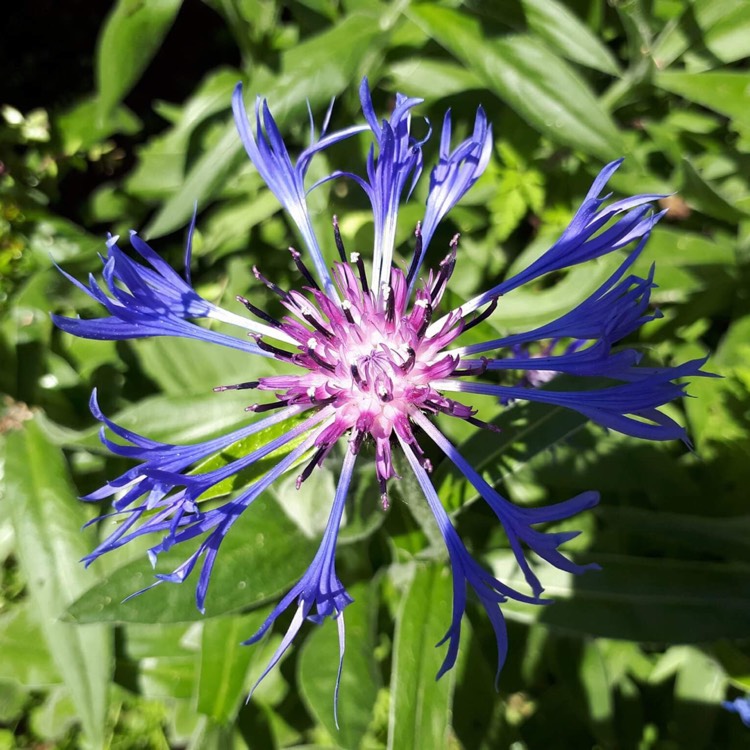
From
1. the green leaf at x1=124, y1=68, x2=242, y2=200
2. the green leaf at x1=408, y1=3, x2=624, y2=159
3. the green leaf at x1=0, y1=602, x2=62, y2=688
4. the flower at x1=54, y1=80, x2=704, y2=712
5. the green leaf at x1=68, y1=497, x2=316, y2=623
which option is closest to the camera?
the flower at x1=54, y1=80, x2=704, y2=712

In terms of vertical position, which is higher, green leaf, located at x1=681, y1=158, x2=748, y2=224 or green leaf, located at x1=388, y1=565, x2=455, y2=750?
green leaf, located at x1=681, y1=158, x2=748, y2=224

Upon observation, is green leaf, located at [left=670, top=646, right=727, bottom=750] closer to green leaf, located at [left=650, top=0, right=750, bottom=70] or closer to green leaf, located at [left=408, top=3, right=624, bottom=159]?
green leaf, located at [left=408, top=3, right=624, bottom=159]

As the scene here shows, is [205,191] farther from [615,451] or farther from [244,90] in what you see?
[615,451]

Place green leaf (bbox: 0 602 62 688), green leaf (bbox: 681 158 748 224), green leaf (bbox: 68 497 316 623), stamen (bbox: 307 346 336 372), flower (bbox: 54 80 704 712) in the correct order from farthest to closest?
green leaf (bbox: 0 602 62 688)
green leaf (bbox: 681 158 748 224)
green leaf (bbox: 68 497 316 623)
stamen (bbox: 307 346 336 372)
flower (bbox: 54 80 704 712)

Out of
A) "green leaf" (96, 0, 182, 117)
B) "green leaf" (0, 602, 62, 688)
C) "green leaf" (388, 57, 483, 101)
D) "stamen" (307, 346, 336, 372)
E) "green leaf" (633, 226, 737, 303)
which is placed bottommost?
"green leaf" (0, 602, 62, 688)

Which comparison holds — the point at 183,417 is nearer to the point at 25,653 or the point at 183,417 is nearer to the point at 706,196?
the point at 25,653

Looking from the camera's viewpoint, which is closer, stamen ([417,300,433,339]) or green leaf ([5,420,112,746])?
stamen ([417,300,433,339])

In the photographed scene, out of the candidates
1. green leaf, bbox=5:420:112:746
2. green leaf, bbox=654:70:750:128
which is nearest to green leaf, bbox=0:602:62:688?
green leaf, bbox=5:420:112:746

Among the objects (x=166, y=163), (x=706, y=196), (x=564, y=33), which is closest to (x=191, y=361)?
(x=166, y=163)
